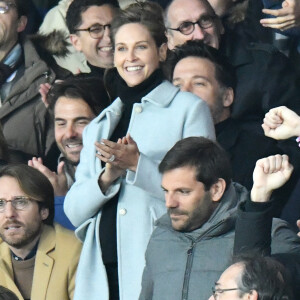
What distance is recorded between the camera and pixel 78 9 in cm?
924

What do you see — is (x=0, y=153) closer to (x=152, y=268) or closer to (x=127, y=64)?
(x=127, y=64)

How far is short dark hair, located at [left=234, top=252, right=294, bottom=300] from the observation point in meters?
5.98

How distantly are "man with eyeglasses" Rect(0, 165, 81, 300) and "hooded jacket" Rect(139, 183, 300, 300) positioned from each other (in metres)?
1.07

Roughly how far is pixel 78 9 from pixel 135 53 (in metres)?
1.44

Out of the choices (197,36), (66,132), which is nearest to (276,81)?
(197,36)

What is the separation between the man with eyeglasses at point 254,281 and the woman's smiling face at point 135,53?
194cm

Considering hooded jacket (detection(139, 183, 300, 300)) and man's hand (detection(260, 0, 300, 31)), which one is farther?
man's hand (detection(260, 0, 300, 31))

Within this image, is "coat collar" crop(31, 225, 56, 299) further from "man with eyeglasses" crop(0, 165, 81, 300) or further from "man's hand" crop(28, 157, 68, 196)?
"man's hand" crop(28, 157, 68, 196)

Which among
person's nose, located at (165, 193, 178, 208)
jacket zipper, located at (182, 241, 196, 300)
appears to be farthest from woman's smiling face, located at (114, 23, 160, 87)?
jacket zipper, located at (182, 241, 196, 300)

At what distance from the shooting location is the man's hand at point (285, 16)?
809cm

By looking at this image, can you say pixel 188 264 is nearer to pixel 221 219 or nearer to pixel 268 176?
pixel 221 219

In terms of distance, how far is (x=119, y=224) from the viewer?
7621mm

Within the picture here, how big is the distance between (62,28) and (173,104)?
218 cm

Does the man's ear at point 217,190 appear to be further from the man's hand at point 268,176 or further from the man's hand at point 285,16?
the man's hand at point 285,16
